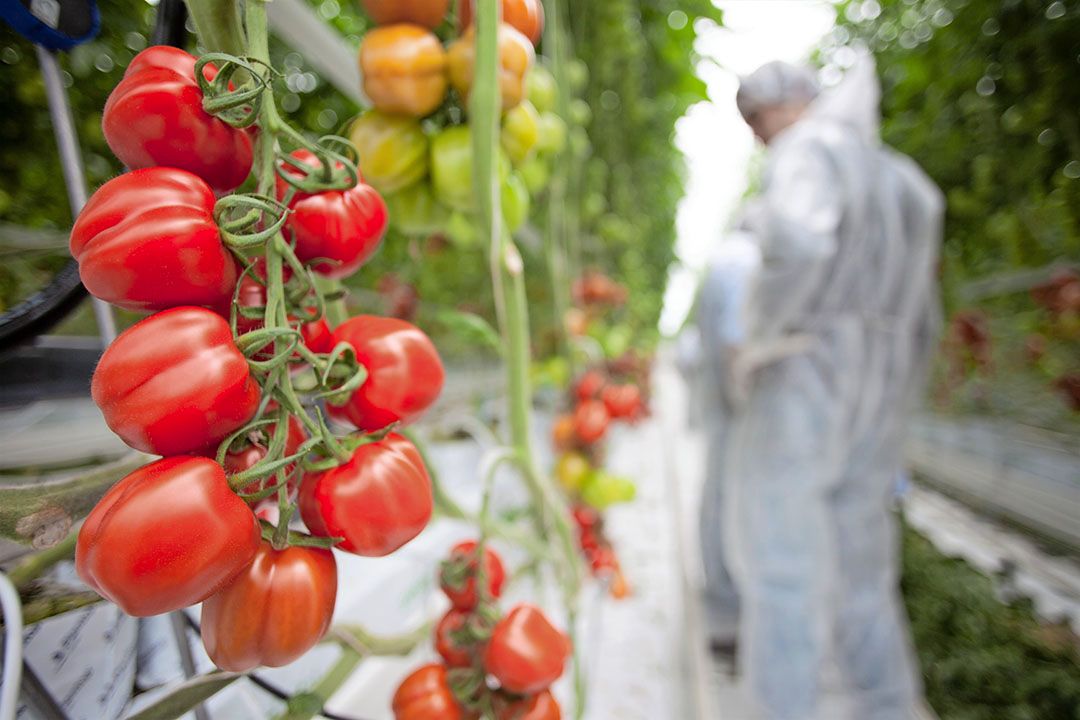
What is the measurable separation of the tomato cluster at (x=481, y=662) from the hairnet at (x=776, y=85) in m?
1.25

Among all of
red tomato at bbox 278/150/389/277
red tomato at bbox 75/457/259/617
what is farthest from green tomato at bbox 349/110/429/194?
red tomato at bbox 75/457/259/617

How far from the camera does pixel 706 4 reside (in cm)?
100

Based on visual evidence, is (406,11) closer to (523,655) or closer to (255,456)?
(255,456)

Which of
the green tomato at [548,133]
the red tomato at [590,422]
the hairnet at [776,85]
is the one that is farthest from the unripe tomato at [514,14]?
the hairnet at [776,85]

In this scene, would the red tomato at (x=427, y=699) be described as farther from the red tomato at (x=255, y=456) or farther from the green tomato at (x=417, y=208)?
the green tomato at (x=417, y=208)

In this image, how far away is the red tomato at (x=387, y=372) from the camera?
9.0 inches

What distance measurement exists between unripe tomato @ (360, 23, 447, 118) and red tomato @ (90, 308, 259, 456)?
0.67ft

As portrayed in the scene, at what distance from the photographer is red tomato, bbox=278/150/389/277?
22 cm

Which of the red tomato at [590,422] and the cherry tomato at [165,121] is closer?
the cherry tomato at [165,121]

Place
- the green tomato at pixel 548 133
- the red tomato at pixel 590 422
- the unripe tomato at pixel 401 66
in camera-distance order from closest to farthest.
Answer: the unripe tomato at pixel 401 66, the green tomato at pixel 548 133, the red tomato at pixel 590 422

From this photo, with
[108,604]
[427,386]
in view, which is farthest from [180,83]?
[108,604]

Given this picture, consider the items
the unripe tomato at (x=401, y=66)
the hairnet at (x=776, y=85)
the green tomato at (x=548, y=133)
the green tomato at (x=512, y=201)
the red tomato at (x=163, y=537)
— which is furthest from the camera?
the hairnet at (x=776, y=85)

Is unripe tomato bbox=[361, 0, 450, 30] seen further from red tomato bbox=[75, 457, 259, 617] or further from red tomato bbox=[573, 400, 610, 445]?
red tomato bbox=[573, 400, 610, 445]

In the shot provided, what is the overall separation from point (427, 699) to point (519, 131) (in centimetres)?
37
